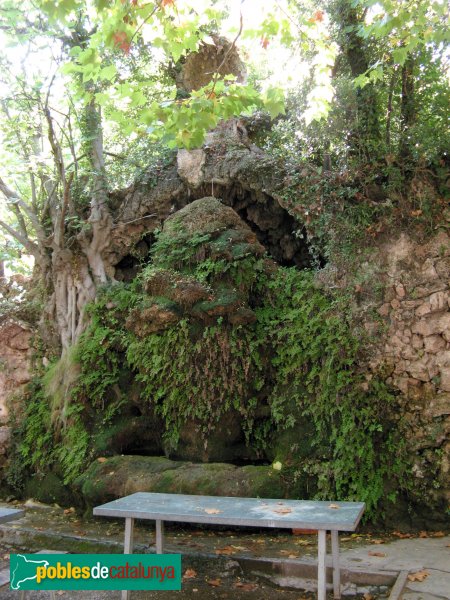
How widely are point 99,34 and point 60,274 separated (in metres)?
5.64

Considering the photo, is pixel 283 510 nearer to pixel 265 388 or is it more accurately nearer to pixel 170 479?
pixel 170 479

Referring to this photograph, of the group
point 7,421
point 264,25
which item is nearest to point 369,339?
point 264,25

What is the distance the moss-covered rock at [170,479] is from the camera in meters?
6.51

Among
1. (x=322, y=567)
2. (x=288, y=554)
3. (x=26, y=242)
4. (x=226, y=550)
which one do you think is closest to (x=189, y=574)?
(x=226, y=550)

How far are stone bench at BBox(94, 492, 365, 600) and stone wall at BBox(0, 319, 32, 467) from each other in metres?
5.48

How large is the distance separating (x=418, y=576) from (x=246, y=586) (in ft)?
4.98

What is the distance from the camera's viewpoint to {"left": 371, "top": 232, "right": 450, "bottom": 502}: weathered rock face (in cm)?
652

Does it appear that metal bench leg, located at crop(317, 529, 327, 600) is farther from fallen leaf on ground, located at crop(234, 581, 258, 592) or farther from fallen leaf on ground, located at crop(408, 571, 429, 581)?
fallen leaf on ground, located at crop(408, 571, 429, 581)

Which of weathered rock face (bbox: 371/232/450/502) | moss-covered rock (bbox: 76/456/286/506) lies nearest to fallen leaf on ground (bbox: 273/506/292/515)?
moss-covered rock (bbox: 76/456/286/506)

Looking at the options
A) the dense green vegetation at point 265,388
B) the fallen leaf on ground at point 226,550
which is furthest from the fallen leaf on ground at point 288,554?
the dense green vegetation at point 265,388

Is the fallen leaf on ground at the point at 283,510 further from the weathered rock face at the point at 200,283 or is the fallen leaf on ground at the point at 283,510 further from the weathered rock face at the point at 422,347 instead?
the weathered rock face at the point at 200,283

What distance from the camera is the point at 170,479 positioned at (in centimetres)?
680

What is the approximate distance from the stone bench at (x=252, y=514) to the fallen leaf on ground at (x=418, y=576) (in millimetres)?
654

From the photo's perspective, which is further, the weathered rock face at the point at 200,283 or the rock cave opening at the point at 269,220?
the rock cave opening at the point at 269,220
